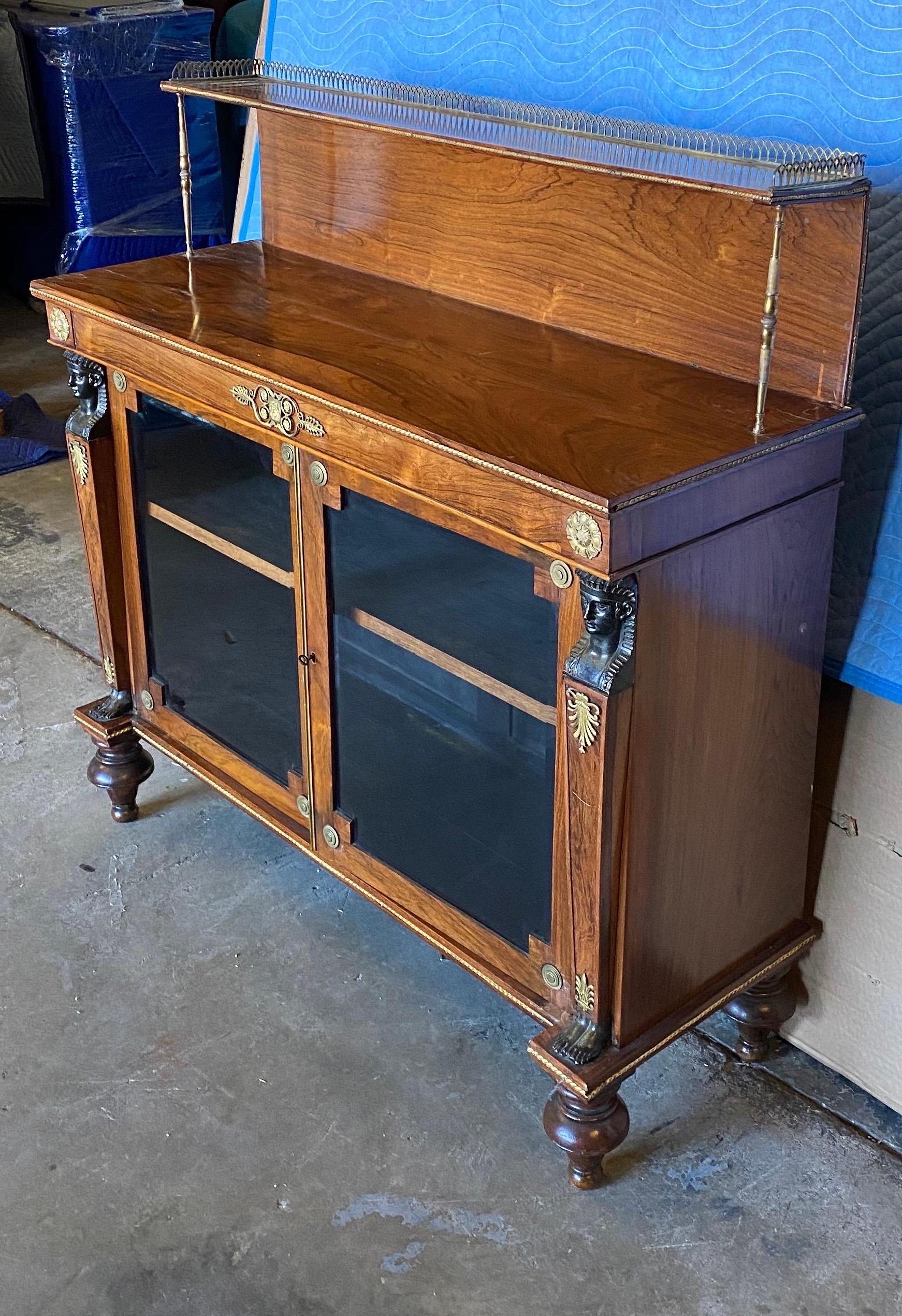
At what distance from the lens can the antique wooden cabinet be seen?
147 centimetres

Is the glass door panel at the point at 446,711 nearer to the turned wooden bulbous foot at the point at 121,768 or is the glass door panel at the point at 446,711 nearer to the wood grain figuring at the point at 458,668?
the wood grain figuring at the point at 458,668

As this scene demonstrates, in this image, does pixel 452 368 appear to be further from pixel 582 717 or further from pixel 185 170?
pixel 185 170

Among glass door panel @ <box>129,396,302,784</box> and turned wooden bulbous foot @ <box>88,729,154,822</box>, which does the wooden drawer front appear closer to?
glass door panel @ <box>129,396,302,784</box>

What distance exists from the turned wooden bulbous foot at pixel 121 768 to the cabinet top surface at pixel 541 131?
105 cm

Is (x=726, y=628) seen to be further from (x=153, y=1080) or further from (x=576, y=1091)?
(x=153, y=1080)

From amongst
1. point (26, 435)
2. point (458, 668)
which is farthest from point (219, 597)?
point (26, 435)

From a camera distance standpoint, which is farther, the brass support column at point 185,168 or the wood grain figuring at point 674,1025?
the brass support column at point 185,168

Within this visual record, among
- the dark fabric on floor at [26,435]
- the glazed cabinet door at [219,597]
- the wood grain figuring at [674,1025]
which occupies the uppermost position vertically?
the glazed cabinet door at [219,597]

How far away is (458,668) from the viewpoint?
168 centimetres

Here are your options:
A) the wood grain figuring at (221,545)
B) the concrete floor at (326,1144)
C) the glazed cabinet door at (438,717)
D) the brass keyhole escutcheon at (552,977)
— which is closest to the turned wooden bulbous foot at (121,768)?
the concrete floor at (326,1144)

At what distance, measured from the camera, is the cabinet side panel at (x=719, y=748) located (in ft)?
4.88

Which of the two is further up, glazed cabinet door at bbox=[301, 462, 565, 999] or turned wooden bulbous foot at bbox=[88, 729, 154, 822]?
glazed cabinet door at bbox=[301, 462, 565, 999]

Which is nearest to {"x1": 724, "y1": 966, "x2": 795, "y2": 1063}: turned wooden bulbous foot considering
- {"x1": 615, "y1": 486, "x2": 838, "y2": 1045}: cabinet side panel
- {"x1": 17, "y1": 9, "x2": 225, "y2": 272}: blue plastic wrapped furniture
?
{"x1": 615, "y1": 486, "x2": 838, "y2": 1045}: cabinet side panel

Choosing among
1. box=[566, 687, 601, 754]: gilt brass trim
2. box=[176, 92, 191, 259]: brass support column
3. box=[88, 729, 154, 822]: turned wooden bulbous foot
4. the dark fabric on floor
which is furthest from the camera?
the dark fabric on floor
